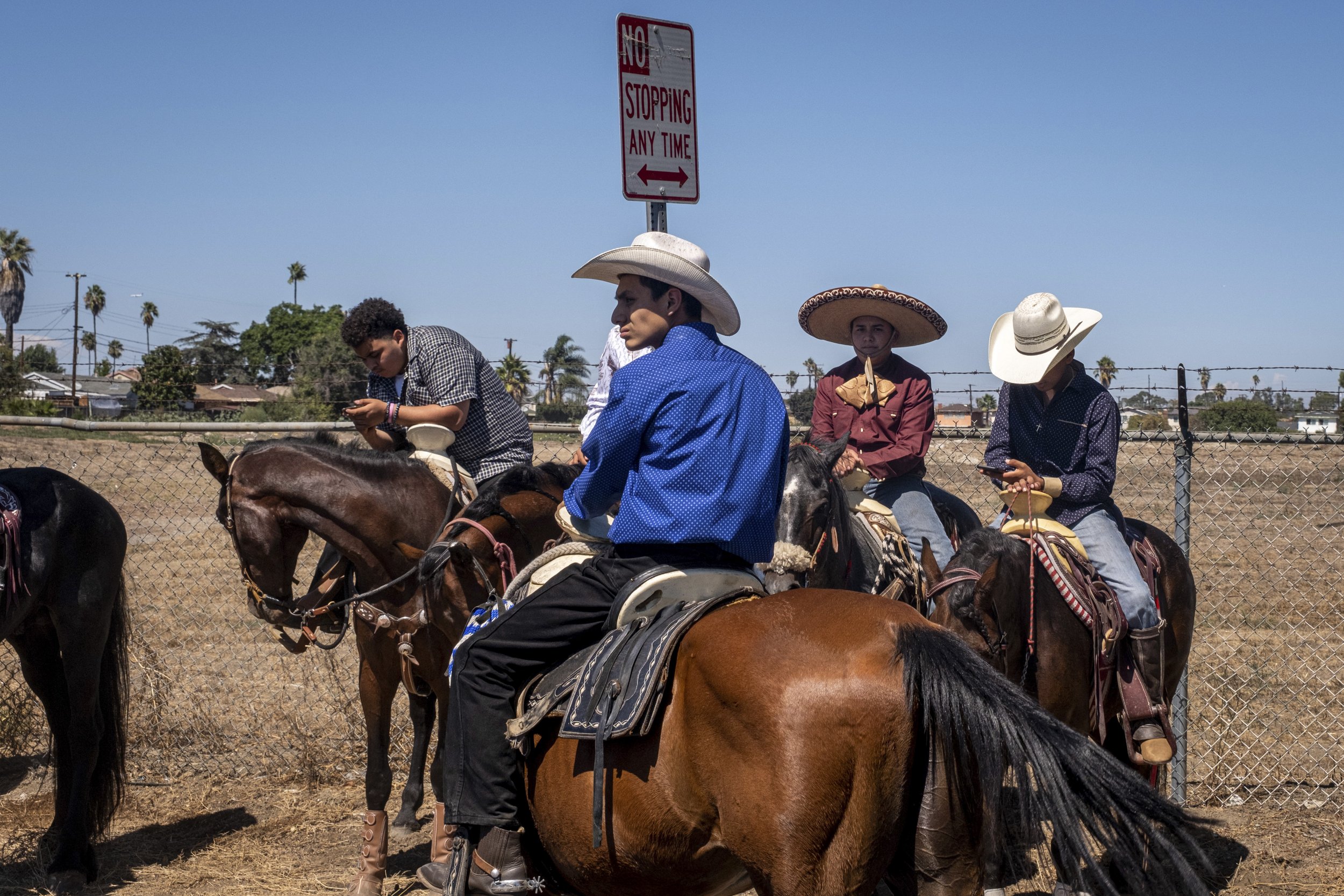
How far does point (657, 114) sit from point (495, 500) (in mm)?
1916

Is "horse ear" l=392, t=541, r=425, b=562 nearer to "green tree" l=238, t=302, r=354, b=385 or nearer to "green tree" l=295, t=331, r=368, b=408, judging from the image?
"green tree" l=295, t=331, r=368, b=408

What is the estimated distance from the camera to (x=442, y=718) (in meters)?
4.92

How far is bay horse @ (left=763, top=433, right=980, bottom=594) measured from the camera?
456 cm

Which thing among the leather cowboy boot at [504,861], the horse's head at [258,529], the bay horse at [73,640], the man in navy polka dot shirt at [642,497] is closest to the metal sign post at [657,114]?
the man in navy polka dot shirt at [642,497]

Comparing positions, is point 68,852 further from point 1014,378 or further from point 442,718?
point 1014,378

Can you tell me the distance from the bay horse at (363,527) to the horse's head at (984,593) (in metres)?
1.72

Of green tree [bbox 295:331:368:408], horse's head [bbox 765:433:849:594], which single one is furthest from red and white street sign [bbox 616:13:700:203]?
green tree [bbox 295:331:368:408]

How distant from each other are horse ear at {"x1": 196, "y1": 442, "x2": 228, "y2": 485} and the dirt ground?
6.85 ft

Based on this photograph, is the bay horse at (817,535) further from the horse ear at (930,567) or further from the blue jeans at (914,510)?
the blue jeans at (914,510)

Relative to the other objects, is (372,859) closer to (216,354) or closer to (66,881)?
(66,881)

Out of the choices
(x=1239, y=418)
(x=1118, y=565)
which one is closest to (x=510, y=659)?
(x=1118, y=565)

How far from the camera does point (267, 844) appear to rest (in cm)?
587

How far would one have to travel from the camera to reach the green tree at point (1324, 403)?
26.0ft

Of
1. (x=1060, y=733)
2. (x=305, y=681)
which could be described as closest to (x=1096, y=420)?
(x=1060, y=733)
